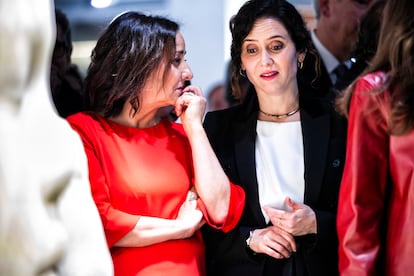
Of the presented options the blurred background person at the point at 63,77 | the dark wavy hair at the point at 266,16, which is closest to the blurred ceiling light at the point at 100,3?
the blurred background person at the point at 63,77

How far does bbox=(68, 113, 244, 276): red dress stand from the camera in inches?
82.0

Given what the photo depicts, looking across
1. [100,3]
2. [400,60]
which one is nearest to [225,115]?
[400,60]

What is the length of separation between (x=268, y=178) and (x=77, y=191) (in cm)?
124

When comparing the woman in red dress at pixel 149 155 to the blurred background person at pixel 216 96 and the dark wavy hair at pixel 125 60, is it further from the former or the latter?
the blurred background person at pixel 216 96

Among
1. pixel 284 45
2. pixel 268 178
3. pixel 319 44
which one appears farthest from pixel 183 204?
pixel 319 44

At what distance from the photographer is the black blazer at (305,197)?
2260 mm

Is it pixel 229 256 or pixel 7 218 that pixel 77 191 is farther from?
pixel 229 256

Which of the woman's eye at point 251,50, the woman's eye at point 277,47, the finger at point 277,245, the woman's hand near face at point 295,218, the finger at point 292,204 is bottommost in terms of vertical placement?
the finger at point 277,245

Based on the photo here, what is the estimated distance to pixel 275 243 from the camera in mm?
2211

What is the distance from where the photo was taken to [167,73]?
227 centimetres

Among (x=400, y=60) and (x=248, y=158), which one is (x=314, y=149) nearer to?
(x=248, y=158)

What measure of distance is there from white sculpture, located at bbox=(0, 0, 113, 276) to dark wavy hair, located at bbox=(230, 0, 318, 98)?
1353 millimetres

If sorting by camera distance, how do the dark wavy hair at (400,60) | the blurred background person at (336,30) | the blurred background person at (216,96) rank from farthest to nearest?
the blurred background person at (216,96), the blurred background person at (336,30), the dark wavy hair at (400,60)

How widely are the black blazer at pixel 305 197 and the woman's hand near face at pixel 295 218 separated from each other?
0.09ft
